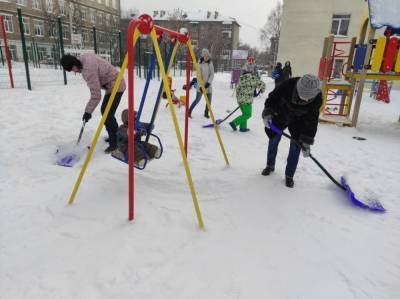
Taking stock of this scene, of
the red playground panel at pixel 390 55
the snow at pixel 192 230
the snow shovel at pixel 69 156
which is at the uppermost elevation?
the red playground panel at pixel 390 55

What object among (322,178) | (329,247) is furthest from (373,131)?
(329,247)

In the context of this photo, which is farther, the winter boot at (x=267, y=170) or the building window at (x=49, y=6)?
the building window at (x=49, y=6)

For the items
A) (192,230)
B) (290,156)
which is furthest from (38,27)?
(192,230)

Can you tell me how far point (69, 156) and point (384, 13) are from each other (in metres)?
6.62

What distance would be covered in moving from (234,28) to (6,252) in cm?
5743

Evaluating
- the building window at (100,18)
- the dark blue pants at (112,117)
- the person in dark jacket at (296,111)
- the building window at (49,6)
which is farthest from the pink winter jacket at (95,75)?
the building window at (100,18)

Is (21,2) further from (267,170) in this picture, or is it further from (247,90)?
(267,170)

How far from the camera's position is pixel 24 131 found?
4.58m

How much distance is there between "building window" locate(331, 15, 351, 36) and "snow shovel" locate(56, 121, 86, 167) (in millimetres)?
18348

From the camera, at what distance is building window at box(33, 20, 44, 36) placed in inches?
1161

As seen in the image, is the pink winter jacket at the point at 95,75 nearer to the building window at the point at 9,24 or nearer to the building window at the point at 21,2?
the building window at the point at 9,24

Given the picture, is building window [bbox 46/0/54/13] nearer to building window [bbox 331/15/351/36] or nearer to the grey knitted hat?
building window [bbox 331/15/351/36]

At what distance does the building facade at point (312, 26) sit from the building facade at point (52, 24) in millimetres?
13205

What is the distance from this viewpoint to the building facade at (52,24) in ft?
86.6
